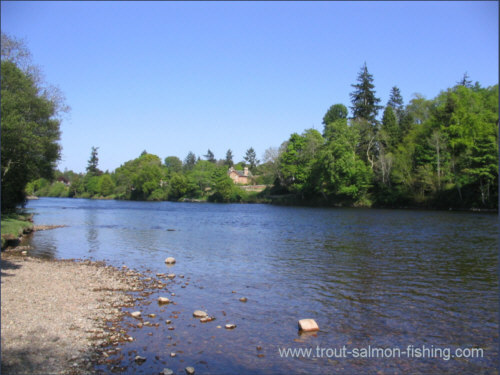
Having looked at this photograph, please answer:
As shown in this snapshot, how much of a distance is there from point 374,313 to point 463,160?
5372cm

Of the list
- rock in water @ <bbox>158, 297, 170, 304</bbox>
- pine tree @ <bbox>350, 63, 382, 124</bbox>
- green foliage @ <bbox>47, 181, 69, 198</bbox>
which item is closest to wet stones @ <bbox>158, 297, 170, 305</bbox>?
rock in water @ <bbox>158, 297, 170, 304</bbox>

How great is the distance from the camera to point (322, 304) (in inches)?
491

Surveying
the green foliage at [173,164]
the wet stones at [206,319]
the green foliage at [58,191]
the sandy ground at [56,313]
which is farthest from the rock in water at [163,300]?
the green foliage at [58,191]

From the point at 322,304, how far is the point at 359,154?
239 feet

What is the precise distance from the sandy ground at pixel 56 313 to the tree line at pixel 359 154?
10970mm

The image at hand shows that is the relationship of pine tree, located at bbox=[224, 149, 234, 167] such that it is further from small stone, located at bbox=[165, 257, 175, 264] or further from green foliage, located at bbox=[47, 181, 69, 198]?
small stone, located at bbox=[165, 257, 175, 264]

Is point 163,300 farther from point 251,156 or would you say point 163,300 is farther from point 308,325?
point 251,156

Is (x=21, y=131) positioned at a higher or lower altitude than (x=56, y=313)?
higher

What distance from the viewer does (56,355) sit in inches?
295

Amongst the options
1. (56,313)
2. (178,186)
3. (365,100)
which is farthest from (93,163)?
(56,313)

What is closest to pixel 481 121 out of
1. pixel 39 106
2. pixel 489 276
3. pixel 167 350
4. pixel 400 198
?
pixel 400 198

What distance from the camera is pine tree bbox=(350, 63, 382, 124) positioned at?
297 feet

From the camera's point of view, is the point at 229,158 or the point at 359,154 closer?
the point at 359,154

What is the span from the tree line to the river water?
9266 mm
